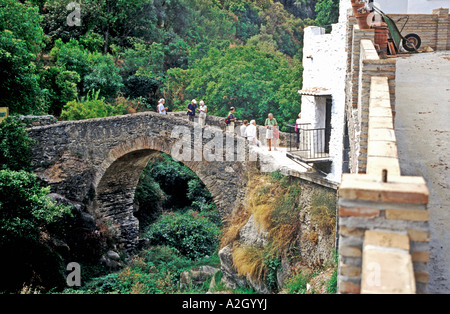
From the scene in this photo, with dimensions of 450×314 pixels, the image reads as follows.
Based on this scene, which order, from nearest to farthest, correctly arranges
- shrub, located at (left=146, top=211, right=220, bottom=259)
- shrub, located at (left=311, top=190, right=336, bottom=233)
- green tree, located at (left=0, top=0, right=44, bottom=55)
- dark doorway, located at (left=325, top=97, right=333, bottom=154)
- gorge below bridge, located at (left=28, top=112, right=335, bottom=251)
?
1. shrub, located at (left=311, top=190, right=336, bottom=233)
2. gorge below bridge, located at (left=28, top=112, right=335, bottom=251)
3. dark doorway, located at (left=325, top=97, right=333, bottom=154)
4. green tree, located at (left=0, top=0, right=44, bottom=55)
5. shrub, located at (left=146, top=211, right=220, bottom=259)

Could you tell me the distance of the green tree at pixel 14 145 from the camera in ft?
42.8

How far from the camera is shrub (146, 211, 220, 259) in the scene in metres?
16.1

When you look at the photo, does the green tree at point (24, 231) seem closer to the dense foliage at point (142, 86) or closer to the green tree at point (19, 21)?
the dense foliage at point (142, 86)

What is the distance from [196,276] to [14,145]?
6385mm

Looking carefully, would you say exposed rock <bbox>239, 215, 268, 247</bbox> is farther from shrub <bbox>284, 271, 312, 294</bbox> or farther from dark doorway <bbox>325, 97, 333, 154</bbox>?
dark doorway <bbox>325, 97, 333, 154</bbox>

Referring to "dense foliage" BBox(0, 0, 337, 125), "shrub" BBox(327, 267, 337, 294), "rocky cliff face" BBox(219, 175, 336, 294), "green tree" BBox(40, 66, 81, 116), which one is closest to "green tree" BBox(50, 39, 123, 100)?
"dense foliage" BBox(0, 0, 337, 125)

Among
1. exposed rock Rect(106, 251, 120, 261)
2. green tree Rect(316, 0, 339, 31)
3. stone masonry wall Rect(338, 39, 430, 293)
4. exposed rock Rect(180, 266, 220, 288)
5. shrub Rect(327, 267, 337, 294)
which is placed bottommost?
exposed rock Rect(180, 266, 220, 288)

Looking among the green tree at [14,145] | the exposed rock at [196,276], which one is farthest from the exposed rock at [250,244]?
the green tree at [14,145]

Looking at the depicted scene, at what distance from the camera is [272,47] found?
1234 inches

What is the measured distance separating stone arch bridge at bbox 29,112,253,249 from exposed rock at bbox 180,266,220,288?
1946 millimetres

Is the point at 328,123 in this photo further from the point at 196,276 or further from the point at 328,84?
the point at 196,276

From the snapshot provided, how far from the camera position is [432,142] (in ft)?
18.4
